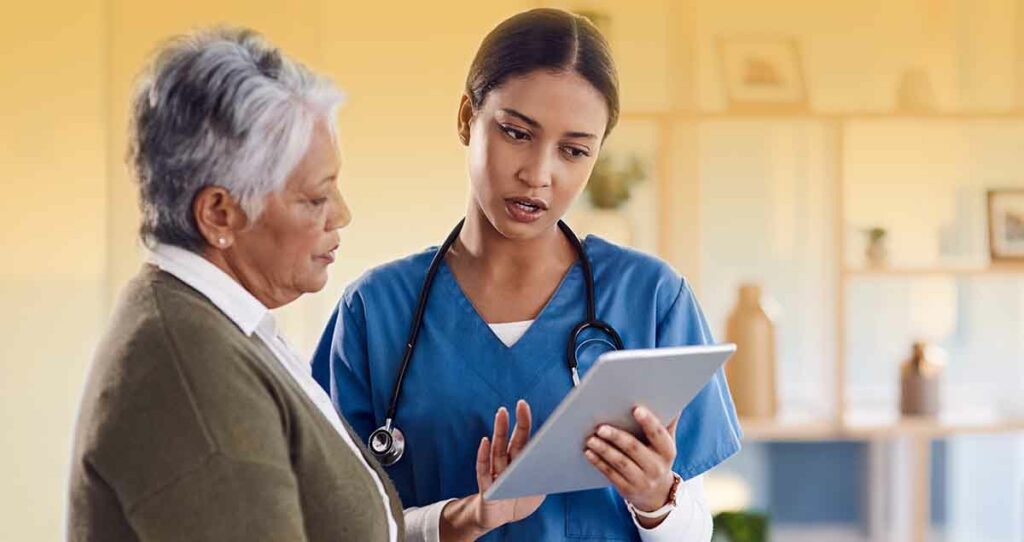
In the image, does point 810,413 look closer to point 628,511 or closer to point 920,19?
point 920,19

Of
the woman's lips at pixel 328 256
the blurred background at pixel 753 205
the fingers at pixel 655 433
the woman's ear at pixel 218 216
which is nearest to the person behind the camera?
the woman's ear at pixel 218 216

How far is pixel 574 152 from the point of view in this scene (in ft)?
5.42

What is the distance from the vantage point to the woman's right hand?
1565 mm

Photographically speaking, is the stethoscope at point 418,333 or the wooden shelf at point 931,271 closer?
the stethoscope at point 418,333

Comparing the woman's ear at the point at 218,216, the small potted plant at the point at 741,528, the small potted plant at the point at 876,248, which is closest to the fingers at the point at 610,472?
the woman's ear at the point at 218,216

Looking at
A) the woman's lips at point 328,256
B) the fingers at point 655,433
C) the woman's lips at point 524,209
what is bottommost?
the fingers at point 655,433

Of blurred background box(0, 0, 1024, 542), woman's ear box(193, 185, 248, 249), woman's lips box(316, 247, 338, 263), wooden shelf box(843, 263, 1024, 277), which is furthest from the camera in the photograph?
wooden shelf box(843, 263, 1024, 277)

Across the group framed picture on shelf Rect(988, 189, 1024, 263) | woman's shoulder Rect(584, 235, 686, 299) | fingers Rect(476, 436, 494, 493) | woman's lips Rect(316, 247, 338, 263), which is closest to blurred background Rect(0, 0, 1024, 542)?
framed picture on shelf Rect(988, 189, 1024, 263)

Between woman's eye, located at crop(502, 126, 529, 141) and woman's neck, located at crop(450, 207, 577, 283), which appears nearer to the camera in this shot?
woman's eye, located at crop(502, 126, 529, 141)

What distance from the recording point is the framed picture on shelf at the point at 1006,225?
396cm

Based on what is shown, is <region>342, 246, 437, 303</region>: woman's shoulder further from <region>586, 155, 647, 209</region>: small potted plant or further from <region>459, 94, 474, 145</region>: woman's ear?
<region>586, 155, 647, 209</region>: small potted plant

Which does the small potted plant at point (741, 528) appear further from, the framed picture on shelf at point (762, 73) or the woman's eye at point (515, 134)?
the woman's eye at point (515, 134)

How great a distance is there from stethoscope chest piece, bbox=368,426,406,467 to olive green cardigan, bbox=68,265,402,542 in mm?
442

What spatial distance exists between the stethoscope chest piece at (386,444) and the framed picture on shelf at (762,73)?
96.0 inches
